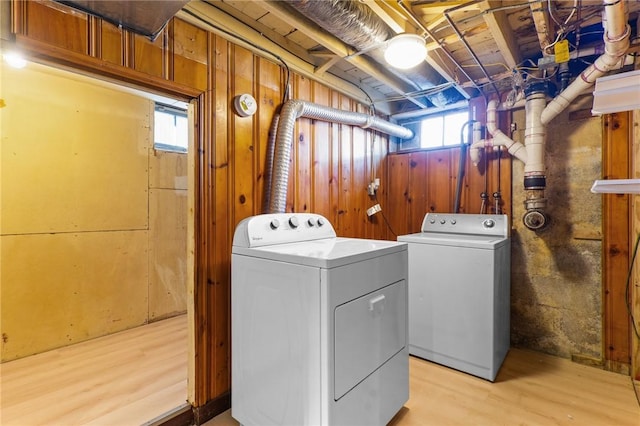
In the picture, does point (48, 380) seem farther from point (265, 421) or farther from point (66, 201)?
point (265, 421)

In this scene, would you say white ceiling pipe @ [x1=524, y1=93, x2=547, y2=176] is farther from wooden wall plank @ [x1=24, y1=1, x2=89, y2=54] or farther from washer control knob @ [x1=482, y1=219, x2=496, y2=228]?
wooden wall plank @ [x1=24, y1=1, x2=89, y2=54]

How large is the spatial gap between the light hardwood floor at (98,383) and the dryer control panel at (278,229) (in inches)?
43.6

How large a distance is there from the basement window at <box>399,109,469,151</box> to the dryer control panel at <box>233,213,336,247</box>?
174cm

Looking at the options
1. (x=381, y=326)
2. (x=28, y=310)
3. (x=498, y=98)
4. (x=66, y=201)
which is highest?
(x=498, y=98)

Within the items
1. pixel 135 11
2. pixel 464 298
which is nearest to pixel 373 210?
pixel 464 298

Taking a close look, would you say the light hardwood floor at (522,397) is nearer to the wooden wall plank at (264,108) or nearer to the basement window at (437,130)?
the wooden wall plank at (264,108)

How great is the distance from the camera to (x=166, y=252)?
3.28 meters

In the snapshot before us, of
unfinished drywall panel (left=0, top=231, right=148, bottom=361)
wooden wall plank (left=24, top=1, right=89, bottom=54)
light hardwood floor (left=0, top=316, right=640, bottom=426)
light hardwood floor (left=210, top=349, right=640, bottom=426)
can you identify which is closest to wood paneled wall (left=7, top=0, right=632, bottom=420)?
wooden wall plank (left=24, top=1, right=89, bottom=54)

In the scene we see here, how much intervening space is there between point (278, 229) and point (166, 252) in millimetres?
2052

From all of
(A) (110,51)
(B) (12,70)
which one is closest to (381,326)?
(A) (110,51)

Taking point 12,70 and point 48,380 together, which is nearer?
point 48,380

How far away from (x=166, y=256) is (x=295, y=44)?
2436 mm

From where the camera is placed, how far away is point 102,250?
9.38ft

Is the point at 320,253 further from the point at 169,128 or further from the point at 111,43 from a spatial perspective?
the point at 169,128
